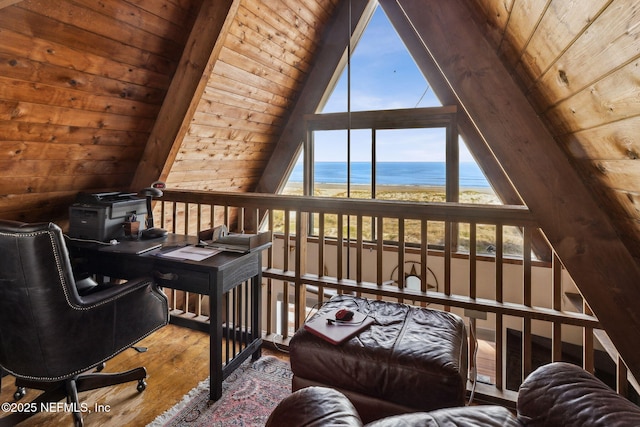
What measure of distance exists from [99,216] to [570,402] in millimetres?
2401

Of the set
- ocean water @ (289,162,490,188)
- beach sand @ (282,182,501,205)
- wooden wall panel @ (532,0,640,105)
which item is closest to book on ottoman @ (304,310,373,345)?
wooden wall panel @ (532,0,640,105)

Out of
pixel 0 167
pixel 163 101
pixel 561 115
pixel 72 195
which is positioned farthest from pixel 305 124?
pixel 561 115

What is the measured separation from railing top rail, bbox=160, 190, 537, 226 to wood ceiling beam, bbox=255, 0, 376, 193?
2.29 meters

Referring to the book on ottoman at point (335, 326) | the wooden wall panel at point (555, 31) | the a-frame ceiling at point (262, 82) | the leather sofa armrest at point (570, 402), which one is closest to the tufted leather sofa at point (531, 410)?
the leather sofa armrest at point (570, 402)

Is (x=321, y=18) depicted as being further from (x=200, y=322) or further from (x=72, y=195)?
(x=200, y=322)

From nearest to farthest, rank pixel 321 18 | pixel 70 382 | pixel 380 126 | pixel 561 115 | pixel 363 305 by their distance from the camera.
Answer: pixel 561 115, pixel 70 382, pixel 363 305, pixel 321 18, pixel 380 126

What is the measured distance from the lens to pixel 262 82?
3.80 metres

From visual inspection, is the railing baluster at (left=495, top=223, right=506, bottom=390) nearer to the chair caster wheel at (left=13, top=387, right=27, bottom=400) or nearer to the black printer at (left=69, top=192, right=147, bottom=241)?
the black printer at (left=69, top=192, right=147, bottom=241)

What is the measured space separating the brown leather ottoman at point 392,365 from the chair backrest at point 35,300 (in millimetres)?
964

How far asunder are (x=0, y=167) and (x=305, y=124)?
313cm

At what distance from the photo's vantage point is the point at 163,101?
2863 millimetres

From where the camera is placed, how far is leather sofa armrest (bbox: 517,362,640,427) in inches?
34.8

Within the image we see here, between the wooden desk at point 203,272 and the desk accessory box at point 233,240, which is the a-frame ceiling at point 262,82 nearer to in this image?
the wooden desk at point 203,272

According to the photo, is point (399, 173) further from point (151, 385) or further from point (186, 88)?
point (151, 385)
